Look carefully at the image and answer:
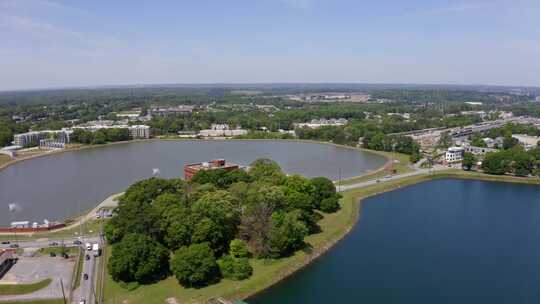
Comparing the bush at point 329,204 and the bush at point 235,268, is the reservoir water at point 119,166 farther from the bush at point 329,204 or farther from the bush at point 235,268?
the bush at point 235,268

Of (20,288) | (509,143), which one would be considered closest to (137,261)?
(20,288)

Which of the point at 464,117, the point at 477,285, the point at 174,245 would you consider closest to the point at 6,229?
the point at 174,245

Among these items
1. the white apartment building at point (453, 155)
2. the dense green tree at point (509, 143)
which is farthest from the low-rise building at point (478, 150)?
the white apartment building at point (453, 155)

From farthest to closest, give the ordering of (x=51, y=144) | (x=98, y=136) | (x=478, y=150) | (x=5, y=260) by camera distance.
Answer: (x=98, y=136) → (x=51, y=144) → (x=478, y=150) → (x=5, y=260)

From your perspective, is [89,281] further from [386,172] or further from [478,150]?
[478,150]

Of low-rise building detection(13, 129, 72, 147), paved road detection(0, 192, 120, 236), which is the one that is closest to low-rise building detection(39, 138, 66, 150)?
low-rise building detection(13, 129, 72, 147)

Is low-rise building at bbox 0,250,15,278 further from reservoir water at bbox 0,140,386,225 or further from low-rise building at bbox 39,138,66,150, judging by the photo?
low-rise building at bbox 39,138,66,150
